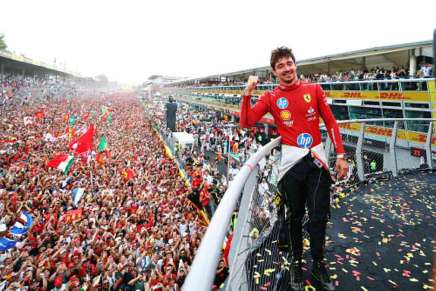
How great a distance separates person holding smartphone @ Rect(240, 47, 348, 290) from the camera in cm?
226

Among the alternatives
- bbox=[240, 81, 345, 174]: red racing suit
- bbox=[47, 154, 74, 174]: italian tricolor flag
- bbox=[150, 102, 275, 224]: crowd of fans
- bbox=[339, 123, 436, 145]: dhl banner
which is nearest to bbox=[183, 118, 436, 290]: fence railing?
bbox=[339, 123, 436, 145]: dhl banner

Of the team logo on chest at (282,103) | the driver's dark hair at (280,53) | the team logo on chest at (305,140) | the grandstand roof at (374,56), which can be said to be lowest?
the team logo on chest at (305,140)

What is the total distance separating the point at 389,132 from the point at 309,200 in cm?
437

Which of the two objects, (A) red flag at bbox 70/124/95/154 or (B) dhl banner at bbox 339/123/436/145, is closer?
(B) dhl banner at bbox 339/123/436/145

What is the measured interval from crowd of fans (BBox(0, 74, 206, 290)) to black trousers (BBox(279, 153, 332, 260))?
2956 millimetres

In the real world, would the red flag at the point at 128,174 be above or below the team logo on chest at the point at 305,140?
below

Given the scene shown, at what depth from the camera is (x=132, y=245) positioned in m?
7.06

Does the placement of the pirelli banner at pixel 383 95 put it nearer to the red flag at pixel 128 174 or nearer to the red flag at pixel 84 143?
the red flag at pixel 128 174

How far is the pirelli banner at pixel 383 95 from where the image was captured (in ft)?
44.0

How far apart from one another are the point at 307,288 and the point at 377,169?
415cm

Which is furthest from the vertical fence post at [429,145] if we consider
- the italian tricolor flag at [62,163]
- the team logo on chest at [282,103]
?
the italian tricolor flag at [62,163]

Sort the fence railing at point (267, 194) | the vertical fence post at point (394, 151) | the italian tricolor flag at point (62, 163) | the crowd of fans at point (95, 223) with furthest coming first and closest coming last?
the italian tricolor flag at point (62, 163) < the crowd of fans at point (95, 223) < the vertical fence post at point (394, 151) < the fence railing at point (267, 194)

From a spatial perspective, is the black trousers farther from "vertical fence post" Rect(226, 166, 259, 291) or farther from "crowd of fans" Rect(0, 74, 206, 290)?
"crowd of fans" Rect(0, 74, 206, 290)

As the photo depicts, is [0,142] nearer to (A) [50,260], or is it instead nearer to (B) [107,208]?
(B) [107,208]
